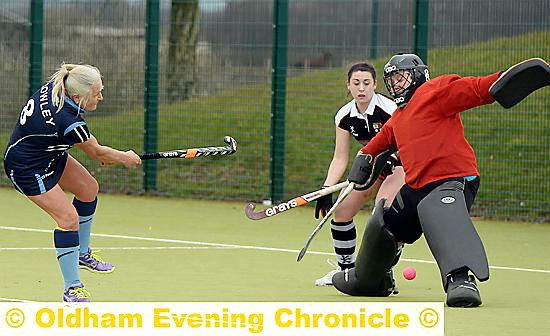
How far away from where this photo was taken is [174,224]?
14.1 m

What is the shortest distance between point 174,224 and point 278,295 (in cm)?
507

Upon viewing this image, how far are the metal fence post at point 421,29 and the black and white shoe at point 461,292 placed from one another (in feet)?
22.9

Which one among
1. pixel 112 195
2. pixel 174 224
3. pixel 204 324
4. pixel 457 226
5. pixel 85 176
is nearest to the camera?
pixel 204 324

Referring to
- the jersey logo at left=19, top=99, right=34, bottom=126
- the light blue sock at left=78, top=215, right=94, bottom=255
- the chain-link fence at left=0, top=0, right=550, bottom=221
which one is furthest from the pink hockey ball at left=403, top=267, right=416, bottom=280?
the chain-link fence at left=0, top=0, right=550, bottom=221

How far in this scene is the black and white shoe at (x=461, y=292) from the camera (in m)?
8.37

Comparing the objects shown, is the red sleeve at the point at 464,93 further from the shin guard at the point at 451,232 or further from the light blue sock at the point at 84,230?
the light blue sock at the point at 84,230

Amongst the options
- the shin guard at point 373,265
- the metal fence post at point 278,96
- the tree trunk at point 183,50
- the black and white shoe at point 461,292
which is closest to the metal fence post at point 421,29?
the metal fence post at point 278,96

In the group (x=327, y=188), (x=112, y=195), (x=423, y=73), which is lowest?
(x=112, y=195)

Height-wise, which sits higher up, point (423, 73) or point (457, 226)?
point (423, 73)

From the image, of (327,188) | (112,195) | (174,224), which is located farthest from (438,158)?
(112,195)

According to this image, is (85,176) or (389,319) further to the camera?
(85,176)

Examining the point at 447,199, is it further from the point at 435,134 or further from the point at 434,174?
the point at 435,134

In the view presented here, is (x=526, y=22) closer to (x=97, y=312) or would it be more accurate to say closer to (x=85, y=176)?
(x=85, y=176)

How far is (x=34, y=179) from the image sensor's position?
854 cm
